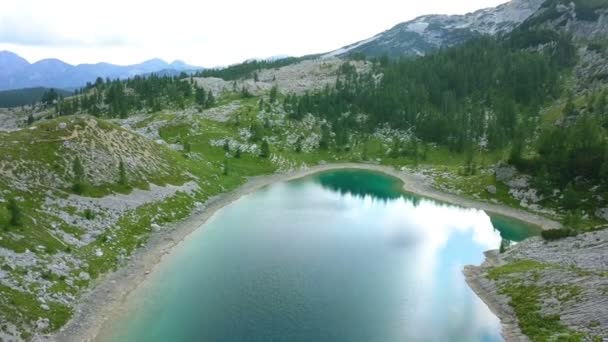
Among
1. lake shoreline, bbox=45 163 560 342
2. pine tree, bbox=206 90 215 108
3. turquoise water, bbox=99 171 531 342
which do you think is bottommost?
turquoise water, bbox=99 171 531 342

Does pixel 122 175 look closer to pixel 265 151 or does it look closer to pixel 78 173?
pixel 78 173

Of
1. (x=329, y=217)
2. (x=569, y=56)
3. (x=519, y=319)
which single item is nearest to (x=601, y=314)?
(x=519, y=319)

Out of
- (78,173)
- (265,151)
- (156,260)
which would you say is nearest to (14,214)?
(156,260)

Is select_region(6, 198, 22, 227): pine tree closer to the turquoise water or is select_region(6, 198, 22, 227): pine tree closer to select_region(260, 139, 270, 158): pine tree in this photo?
the turquoise water

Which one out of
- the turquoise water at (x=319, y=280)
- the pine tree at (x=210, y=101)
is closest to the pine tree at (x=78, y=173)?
the turquoise water at (x=319, y=280)

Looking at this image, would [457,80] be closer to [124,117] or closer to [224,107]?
[224,107]

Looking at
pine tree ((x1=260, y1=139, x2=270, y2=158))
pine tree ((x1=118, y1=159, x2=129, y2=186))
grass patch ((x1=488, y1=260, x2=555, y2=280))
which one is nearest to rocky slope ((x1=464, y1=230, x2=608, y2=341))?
grass patch ((x1=488, y1=260, x2=555, y2=280))
